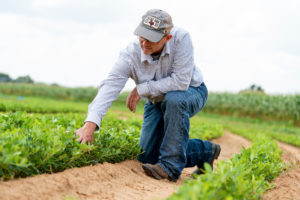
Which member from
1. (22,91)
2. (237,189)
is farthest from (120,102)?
(237,189)

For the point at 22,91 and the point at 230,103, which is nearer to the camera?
the point at 230,103

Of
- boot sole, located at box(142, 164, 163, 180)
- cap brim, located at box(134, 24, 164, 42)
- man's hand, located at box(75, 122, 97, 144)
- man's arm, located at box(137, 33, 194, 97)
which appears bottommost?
boot sole, located at box(142, 164, 163, 180)

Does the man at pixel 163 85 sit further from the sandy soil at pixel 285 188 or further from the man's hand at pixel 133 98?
the sandy soil at pixel 285 188

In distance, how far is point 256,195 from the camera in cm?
269

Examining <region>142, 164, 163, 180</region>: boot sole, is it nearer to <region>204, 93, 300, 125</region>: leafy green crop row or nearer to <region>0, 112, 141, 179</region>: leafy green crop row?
<region>0, 112, 141, 179</region>: leafy green crop row

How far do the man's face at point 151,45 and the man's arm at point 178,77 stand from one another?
20 centimetres

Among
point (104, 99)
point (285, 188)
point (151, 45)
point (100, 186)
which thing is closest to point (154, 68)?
point (151, 45)

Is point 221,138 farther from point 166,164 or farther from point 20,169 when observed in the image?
point 20,169

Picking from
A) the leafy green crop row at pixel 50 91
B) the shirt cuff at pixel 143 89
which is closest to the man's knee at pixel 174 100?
the shirt cuff at pixel 143 89

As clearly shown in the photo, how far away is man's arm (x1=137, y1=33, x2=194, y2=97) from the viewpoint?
3.59 metres

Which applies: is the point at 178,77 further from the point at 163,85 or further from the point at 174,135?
the point at 174,135

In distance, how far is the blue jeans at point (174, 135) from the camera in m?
3.48

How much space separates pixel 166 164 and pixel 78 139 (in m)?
0.98

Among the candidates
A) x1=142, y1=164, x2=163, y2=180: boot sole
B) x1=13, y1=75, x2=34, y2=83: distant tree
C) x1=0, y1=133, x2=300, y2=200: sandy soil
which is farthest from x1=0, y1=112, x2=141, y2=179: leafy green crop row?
x1=13, y1=75, x2=34, y2=83: distant tree
